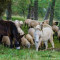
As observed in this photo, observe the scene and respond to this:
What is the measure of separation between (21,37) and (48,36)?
167 centimetres

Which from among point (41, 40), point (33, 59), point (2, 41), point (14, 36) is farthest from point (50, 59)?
point (2, 41)

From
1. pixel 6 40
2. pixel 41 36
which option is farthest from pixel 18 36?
pixel 41 36

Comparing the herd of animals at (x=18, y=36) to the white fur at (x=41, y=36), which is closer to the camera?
the white fur at (x=41, y=36)

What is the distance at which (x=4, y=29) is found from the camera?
45.2ft

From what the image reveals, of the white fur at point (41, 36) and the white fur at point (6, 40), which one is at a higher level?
the white fur at point (41, 36)

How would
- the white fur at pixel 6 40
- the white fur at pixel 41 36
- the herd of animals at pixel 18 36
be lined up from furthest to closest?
the white fur at pixel 6 40 → the herd of animals at pixel 18 36 → the white fur at pixel 41 36

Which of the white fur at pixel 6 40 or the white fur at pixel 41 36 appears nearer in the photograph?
the white fur at pixel 41 36

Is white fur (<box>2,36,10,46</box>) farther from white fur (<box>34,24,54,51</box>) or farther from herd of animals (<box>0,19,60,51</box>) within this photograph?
white fur (<box>34,24,54,51</box>)

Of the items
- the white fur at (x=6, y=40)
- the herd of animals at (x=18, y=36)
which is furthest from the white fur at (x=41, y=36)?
the white fur at (x=6, y=40)

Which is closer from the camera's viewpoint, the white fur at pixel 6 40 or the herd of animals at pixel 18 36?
the herd of animals at pixel 18 36

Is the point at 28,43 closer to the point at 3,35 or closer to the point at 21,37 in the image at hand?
the point at 21,37

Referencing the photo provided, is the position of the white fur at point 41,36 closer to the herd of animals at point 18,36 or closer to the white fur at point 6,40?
the herd of animals at point 18,36

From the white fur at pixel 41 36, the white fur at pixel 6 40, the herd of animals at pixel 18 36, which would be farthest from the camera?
the white fur at pixel 6 40

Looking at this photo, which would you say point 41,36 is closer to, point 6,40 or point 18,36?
point 18,36
